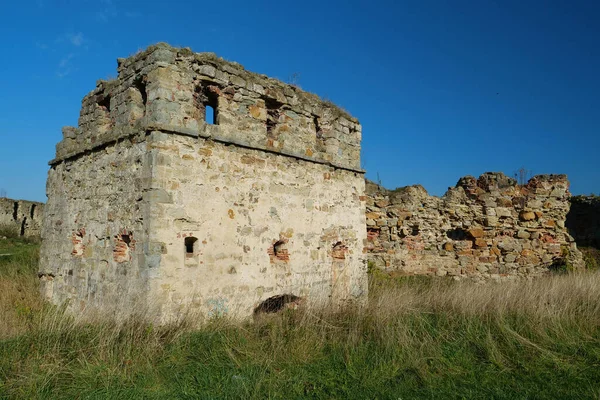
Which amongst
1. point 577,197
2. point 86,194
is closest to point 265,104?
point 86,194

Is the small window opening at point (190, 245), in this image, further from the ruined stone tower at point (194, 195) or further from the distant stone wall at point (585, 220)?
the distant stone wall at point (585, 220)

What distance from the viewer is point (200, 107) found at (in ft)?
20.4

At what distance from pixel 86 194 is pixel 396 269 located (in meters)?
6.72

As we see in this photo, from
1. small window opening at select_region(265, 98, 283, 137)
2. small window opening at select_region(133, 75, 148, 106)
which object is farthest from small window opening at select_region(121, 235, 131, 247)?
small window opening at select_region(265, 98, 283, 137)

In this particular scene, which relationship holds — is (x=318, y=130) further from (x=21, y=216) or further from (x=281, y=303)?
(x=21, y=216)

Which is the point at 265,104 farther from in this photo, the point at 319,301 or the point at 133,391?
the point at 133,391

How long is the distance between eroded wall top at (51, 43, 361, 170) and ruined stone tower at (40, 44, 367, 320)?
0.02 meters

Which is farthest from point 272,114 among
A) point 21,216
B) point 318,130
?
point 21,216

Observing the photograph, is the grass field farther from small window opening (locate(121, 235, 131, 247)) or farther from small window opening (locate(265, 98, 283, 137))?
small window opening (locate(265, 98, 283, 137))

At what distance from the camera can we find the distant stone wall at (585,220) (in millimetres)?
12359

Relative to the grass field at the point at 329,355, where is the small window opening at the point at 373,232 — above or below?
above

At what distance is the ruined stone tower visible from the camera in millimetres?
5574

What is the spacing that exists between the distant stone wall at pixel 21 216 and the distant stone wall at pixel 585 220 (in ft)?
68.3

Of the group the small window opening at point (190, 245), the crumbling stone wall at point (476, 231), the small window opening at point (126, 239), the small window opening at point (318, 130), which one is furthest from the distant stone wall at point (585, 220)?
the small window opening at point (126, 239)
